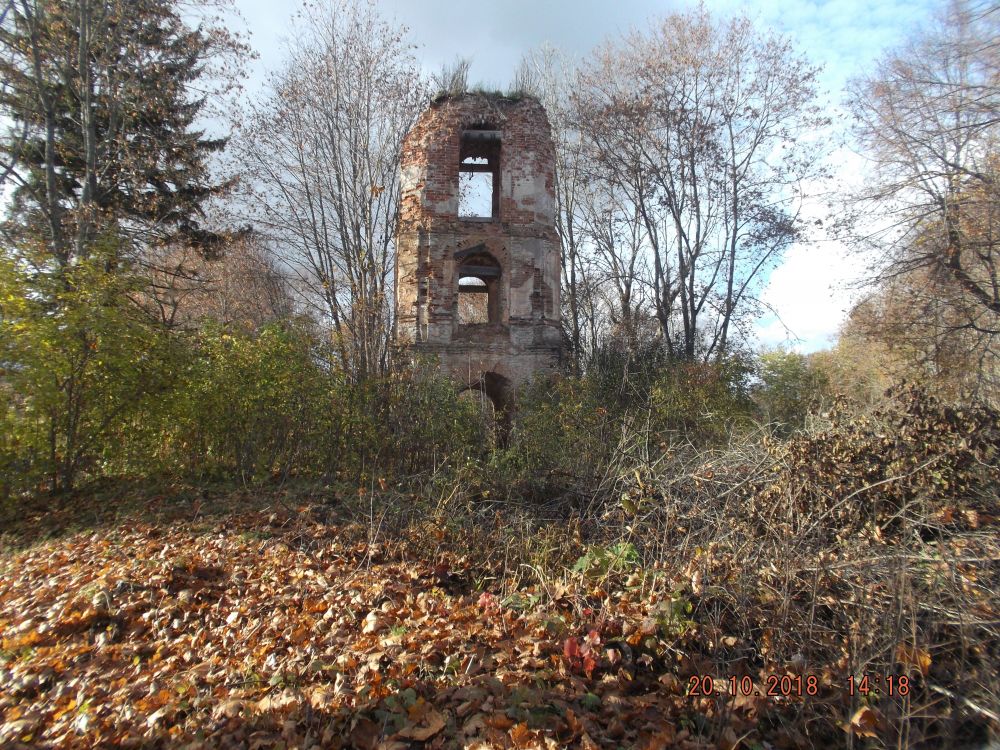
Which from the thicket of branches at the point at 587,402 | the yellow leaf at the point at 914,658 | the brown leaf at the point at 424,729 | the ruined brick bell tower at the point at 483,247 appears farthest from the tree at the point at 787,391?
the brown leaf at the point at 424,729

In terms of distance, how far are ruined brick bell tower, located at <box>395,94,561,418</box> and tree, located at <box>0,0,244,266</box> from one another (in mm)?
4853

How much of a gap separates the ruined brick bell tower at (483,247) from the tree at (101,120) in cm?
485

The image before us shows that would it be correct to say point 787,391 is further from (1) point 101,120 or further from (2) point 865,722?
(1) point 101,120

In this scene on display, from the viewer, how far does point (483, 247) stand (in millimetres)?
15906

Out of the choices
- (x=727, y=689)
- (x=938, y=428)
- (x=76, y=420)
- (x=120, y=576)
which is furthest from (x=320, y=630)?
(x=76, y=420)

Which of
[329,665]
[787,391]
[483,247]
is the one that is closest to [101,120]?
[483,247]

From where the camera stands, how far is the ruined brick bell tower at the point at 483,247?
50.4ft

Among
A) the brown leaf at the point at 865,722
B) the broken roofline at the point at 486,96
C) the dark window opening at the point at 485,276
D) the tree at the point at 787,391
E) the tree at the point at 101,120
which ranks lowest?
the brown leaf at the point at 865,722

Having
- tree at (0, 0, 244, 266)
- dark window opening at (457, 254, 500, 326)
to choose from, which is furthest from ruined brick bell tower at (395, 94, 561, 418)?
tree at (0, 0, 244, 266)

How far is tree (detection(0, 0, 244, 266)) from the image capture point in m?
11.5

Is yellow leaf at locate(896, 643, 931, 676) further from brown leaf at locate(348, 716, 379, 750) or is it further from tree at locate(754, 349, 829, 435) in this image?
tree at locate(754, 349, 829, 435)

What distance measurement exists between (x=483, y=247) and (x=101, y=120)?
9037 mm

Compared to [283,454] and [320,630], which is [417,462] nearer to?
[283,454]

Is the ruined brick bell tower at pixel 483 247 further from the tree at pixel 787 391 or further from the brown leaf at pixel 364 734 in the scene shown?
the brown leaf at pixel 364 734
